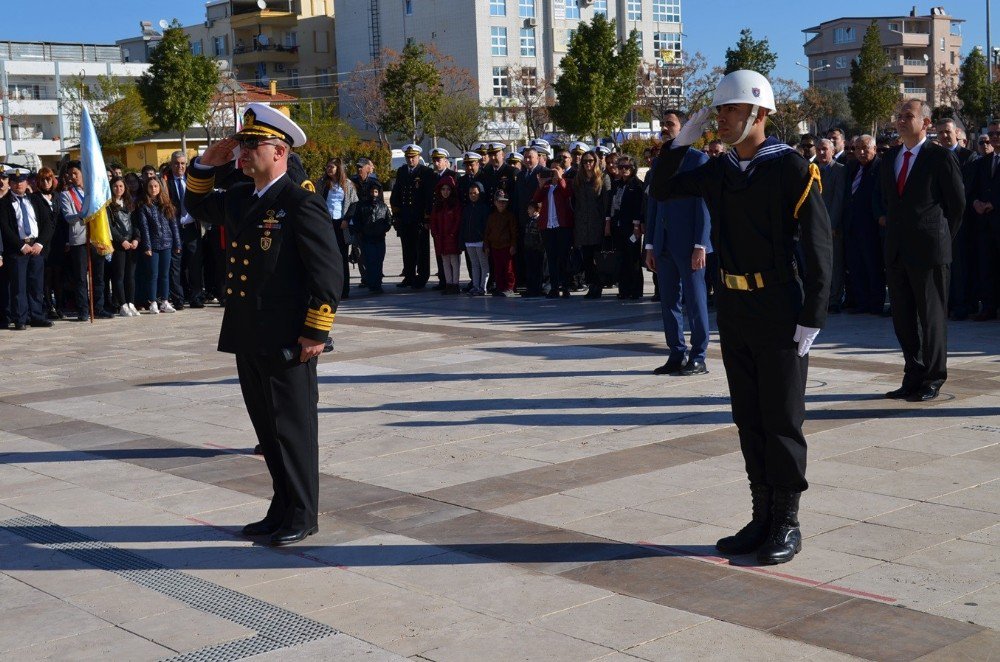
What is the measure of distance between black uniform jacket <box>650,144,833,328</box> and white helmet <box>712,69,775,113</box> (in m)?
0.27

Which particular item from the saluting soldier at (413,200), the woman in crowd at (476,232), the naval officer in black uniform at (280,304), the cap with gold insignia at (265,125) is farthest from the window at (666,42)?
the naval officer in black uniform at (280,304)

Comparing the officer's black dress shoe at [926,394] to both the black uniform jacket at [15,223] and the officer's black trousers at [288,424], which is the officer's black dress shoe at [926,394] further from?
the black uniform jacket at [15,223]

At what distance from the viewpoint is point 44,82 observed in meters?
96.9

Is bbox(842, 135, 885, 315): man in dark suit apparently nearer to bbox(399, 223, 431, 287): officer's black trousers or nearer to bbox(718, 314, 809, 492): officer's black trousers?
bbox(399, 223, 431, 287): officer's black trousers

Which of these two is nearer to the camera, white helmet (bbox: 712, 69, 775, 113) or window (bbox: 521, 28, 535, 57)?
white helmet (bbox: 712, 69, 775, 113)

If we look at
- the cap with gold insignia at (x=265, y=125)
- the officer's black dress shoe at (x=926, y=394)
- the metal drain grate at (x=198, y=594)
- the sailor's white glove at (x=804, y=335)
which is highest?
the cap with gold insignia at (x=265, y=125)

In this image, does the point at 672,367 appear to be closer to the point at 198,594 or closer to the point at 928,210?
the point at 928,210

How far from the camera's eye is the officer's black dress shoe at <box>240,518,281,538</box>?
21.4ft

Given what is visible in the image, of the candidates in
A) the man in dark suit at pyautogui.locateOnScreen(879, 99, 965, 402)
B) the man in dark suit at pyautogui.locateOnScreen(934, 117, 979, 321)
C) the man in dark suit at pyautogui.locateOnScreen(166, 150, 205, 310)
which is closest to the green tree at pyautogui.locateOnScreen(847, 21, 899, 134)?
the man in dark suit at pyautogui.locateOnScreen(166, 150, 205, 310)

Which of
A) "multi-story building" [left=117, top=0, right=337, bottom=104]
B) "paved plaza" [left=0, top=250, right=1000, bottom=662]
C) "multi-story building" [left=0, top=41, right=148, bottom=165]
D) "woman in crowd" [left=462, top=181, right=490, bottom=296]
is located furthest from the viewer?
"multi-story building" [left=117, top=0, right=337, bottom=104]

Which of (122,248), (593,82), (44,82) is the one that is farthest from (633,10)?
(122,248)

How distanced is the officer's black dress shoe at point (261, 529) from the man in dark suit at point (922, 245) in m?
5.13

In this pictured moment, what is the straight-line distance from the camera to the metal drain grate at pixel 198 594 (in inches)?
195

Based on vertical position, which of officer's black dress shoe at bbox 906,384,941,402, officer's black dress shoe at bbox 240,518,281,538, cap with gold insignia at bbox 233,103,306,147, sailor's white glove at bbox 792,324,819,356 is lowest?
officer's black dress shoe at bbox 240,518,281,538
